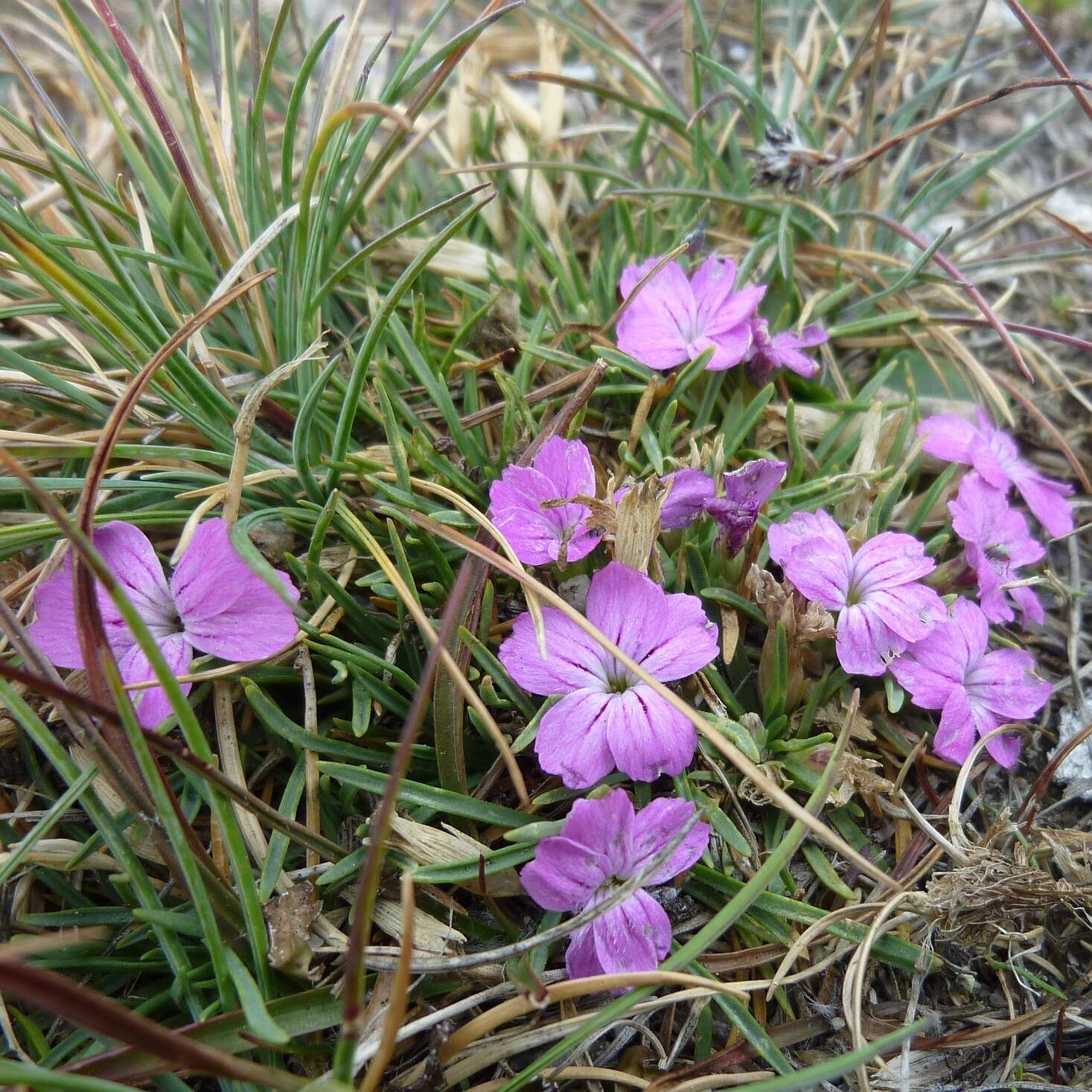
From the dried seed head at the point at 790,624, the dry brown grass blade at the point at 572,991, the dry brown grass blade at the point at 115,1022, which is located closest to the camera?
the dry brown grass blade at the point at 115,1022

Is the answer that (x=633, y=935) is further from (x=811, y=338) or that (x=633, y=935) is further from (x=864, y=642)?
(x=811, y=338)

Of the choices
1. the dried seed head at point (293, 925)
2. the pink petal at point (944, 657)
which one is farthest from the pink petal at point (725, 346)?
the dried seed head at point (293, 925)

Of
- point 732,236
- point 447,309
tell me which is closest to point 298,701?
point 447,309

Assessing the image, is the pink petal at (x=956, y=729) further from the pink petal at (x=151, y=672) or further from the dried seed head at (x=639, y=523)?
the pink petal at (x=151, y=672)

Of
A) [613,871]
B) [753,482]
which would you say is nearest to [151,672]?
[613,871]

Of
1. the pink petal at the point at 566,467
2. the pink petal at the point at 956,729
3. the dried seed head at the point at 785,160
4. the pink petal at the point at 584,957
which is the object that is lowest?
the pink petal at the point at 584,957
